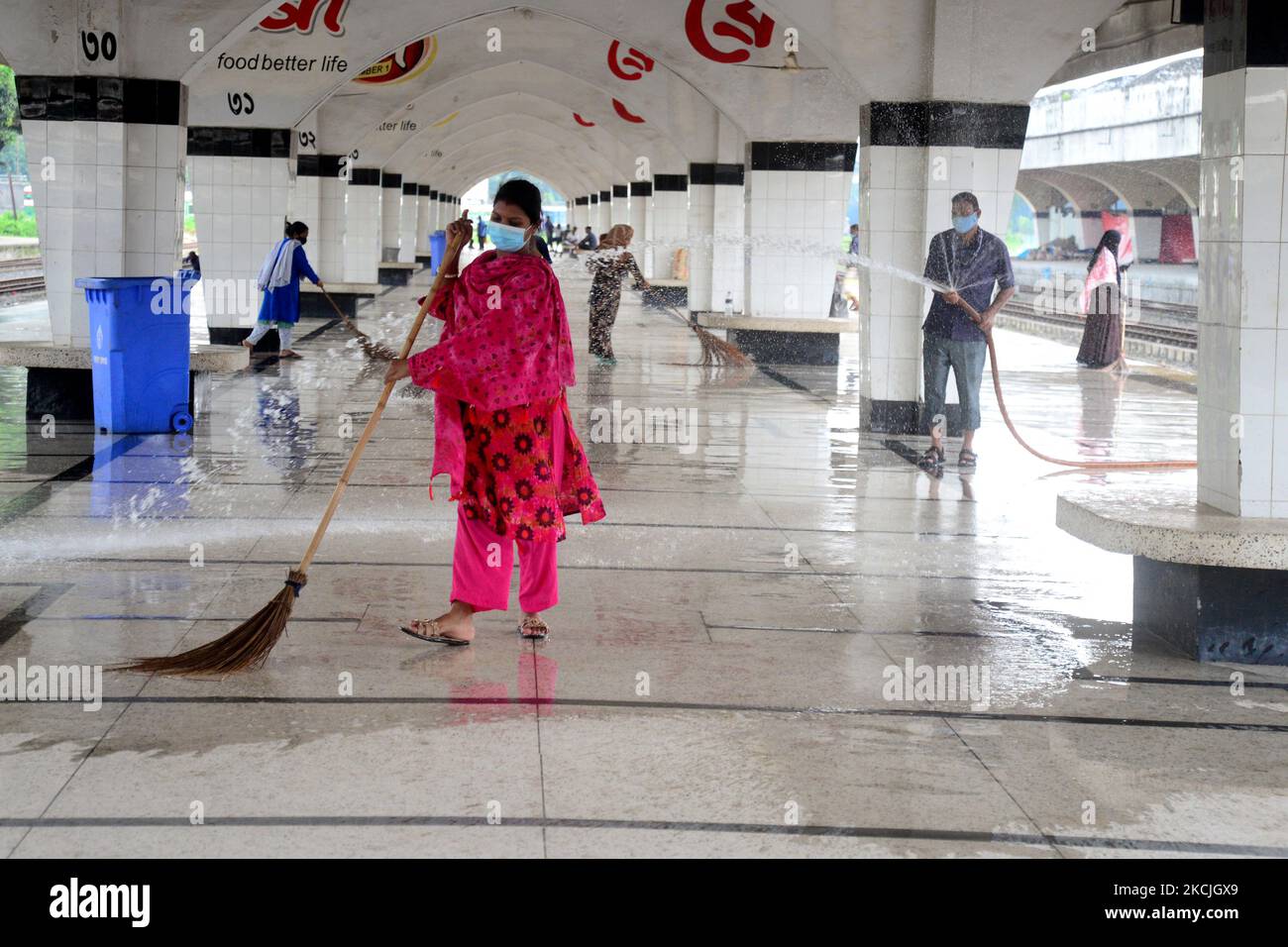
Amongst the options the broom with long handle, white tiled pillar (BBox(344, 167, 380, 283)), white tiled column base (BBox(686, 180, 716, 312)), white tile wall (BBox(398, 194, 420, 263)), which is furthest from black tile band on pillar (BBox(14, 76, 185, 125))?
white tile wall (BBox(398, 194, 420, 263))

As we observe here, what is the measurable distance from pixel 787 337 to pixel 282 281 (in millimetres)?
5570

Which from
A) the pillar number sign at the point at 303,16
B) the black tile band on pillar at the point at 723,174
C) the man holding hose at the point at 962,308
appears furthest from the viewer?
the black tile band on pillar at the point at 723,174

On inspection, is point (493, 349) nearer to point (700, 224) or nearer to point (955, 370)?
point (955, 370)

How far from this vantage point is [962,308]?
8.89 metres

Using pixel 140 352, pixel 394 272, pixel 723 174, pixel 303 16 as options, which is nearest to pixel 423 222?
pixel 394 272

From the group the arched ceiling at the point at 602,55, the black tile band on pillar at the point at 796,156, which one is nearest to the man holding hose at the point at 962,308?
the arched ceiling at the point at 602,55

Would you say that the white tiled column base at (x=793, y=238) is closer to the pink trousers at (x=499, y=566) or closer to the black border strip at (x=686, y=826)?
the pink trousers at (x=499, y=566)

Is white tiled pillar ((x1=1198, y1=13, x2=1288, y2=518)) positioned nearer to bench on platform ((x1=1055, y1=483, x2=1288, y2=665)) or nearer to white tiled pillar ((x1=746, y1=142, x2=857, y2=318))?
bench on platform ((x1=1055, y1=483, x2=1288, y2=665))

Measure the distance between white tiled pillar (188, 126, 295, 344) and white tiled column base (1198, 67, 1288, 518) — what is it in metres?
12.0

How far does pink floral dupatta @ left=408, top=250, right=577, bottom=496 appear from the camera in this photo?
4.94 m

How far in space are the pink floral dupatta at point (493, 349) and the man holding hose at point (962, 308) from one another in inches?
171

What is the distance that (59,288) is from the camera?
10336 millimetres

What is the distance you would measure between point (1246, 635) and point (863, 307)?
6032mm

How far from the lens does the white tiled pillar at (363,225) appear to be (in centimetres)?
2600
